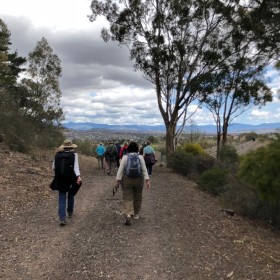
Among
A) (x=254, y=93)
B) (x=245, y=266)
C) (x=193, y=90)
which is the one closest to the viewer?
(x=245, y=266)

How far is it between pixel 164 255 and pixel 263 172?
4.73 m

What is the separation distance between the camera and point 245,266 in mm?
6016

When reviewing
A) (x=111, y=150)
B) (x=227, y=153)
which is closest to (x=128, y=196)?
(x=111, y=150)

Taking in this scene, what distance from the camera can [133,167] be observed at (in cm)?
811

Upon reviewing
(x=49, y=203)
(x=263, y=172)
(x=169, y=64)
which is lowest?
(x=49, y=203)

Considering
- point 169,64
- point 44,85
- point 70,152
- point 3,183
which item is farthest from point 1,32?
point 70,152

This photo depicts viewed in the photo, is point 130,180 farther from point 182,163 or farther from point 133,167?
point 182,163

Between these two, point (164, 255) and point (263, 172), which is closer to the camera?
point (164, 255)

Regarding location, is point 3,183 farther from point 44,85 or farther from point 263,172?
point 44,85

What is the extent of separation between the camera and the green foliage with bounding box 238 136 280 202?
9.62m

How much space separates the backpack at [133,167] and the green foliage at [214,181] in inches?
287

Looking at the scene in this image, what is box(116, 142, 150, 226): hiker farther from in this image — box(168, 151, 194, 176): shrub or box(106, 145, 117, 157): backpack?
box(168, 151, 194, 176): shrub

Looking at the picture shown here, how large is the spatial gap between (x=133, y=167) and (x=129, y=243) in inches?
74.2

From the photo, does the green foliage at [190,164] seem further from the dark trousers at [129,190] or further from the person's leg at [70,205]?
the person's leg at [70,205]
